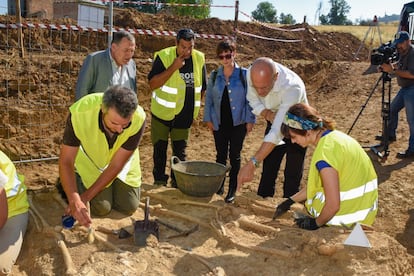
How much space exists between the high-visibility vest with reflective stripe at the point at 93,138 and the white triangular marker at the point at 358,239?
68.7 inches

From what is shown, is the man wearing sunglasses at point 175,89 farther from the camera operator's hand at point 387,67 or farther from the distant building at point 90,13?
the distant building at point 90,13

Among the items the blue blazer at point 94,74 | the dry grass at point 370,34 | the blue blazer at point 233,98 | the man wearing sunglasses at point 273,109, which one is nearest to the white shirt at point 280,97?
the man wearing sunglasses at point 273,109

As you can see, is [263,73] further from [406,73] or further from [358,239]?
[406,73]

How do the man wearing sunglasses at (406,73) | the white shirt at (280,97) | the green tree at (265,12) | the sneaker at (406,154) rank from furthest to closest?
the green tree at (265,12)
the sneaker at (406,154)
the man wearing sunglasses at (406,73)
the white shirt at (280,97)

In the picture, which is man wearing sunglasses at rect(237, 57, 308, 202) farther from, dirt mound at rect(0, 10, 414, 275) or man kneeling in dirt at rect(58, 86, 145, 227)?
man kneeling in dirt at rect(58, 86, 145, 227)

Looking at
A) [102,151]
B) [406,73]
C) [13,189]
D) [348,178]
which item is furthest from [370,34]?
[13,189]

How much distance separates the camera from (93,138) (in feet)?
10.9

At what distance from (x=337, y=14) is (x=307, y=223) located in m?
79.0

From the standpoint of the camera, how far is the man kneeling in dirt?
2.88m

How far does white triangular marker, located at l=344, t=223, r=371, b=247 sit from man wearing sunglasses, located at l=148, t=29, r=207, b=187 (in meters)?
2.32

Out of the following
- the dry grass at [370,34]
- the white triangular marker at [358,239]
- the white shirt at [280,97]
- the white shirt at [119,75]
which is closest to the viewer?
the white triangular marker at [358,239]

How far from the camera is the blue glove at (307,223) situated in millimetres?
3076

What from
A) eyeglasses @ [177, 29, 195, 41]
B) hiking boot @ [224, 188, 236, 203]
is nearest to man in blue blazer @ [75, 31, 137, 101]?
eyeglasses @ [177, 29, 195, 41]

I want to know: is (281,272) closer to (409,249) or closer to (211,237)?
(211,237)
